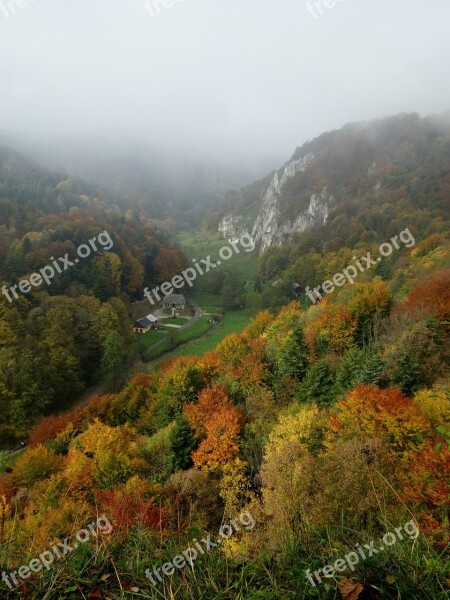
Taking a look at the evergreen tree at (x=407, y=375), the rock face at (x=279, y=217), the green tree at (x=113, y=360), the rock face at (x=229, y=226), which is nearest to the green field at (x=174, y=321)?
the green tree at (x=113, y=360)

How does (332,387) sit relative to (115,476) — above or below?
below

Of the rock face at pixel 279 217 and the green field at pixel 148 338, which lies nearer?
the green field at pixel 148 338

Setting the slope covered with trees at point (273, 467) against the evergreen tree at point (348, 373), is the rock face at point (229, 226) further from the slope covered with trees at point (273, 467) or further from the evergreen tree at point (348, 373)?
the evergreen tree at point (348, 373)

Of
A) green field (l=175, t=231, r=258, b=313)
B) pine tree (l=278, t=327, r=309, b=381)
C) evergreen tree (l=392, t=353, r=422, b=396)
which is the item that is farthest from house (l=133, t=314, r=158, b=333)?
evergreen tree (l=392, t=353, r=422, b=396)

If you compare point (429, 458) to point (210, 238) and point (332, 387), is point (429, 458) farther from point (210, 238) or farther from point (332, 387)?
point (210, 238)

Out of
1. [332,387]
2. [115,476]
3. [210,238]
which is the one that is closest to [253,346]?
[332,387]

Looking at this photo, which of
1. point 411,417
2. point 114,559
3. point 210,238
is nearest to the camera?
point 114,559
